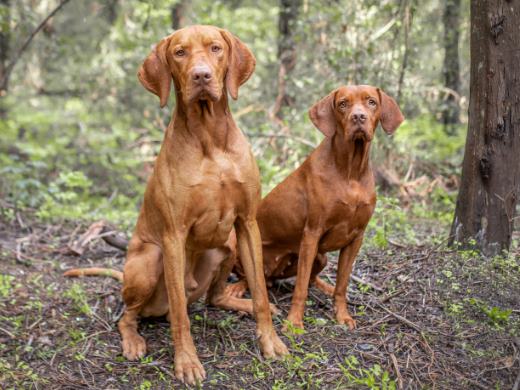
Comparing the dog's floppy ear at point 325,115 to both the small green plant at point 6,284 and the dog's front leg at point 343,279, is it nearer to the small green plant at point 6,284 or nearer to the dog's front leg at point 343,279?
the dog's front leg at point 343,279

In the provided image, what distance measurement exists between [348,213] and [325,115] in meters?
0.75


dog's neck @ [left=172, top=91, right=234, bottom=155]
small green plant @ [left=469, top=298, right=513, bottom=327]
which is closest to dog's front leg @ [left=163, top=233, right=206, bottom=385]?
dog's neck @ [left=172, top=91, right=234, bottom=155]

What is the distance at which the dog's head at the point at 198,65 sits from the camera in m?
3.61

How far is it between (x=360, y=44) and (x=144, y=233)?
497 cm

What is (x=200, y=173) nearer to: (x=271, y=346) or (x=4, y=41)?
(x=271, y=346)

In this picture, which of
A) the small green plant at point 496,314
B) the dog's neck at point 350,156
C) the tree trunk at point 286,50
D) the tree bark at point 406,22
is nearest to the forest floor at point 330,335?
the small green plant at point 496,314

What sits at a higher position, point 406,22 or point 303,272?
point 406,22

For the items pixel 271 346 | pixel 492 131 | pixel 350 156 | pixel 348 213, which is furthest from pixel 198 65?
pixel 492 131

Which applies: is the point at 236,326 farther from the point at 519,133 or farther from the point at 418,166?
the point at 418,166

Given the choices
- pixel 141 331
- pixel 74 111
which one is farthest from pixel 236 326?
pixel 74 111

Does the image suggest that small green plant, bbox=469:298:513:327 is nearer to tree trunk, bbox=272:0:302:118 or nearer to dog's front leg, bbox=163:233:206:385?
dog's front leg, bbox=163:233:206:385

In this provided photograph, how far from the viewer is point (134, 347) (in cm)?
428

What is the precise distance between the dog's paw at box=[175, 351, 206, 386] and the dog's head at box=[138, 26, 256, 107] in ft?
5.43

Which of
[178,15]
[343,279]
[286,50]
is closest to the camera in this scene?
[343,279]
